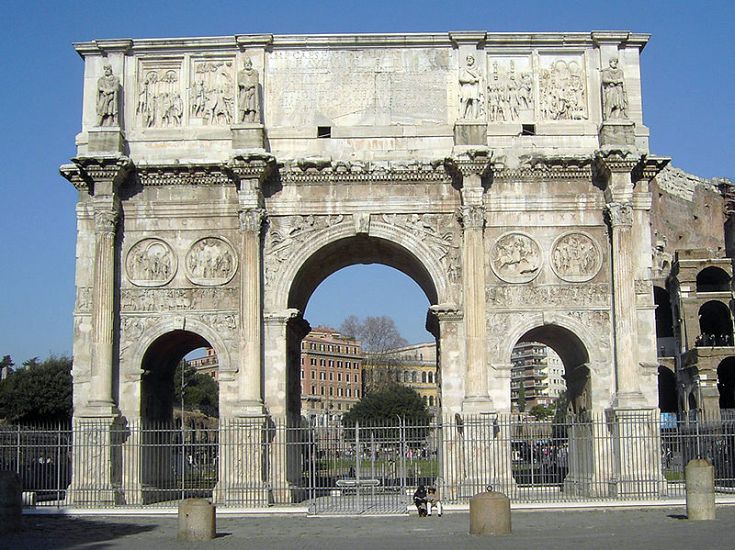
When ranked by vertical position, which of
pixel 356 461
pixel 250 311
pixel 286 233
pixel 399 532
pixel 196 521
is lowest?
pixel 399 532

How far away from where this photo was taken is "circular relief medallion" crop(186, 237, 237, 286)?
2259 centimetres

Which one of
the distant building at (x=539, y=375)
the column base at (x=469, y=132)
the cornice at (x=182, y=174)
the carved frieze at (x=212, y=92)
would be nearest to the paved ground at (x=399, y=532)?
the cornice at (x=182, y=174)

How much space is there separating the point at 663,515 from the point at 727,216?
130 feet

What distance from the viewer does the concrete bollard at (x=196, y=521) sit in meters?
14.8

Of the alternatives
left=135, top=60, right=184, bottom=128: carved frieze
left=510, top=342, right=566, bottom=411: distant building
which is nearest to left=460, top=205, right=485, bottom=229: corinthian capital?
left=135, top=60, right=184, bottom=128: carved frieze

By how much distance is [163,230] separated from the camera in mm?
22828

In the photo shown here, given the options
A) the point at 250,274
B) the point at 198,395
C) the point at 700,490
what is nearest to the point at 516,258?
the point at 250,274

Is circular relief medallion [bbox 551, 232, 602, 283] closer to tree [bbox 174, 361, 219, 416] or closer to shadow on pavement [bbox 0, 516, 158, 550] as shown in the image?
shadow on pavement [bbox 0, 516, 158, 550]

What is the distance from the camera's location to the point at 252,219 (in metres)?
22.2

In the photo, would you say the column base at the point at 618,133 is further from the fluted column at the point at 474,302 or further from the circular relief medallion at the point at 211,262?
the circular relief medallion at the point at 211,262

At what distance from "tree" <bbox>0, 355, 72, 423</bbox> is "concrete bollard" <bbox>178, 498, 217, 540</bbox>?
29186 mm

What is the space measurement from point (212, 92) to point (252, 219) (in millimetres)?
3242

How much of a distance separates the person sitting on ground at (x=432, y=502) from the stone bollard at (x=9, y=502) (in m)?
6.91

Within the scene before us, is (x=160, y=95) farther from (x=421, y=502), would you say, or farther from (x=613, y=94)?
(x=421, y=502)
